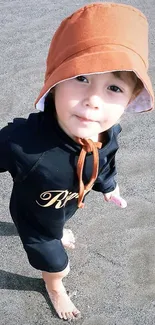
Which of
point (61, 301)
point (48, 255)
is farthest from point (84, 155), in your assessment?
point (61, 301)

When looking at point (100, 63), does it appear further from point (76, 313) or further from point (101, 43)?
point (76, 313)

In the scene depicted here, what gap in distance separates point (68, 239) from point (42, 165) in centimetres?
80

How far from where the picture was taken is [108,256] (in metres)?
2.33

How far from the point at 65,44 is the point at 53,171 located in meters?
0.39

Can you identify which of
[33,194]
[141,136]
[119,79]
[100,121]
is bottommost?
[141,136]

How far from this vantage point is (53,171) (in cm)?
166

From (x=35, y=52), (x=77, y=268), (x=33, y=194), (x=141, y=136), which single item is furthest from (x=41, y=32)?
(x=33, y=194)

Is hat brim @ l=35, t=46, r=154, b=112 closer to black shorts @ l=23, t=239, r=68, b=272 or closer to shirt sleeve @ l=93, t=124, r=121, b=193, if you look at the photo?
shirt sleeve @ l=93, t=124, r=121, b=193

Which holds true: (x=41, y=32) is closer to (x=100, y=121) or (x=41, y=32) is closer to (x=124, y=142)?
(x=124, y=142)

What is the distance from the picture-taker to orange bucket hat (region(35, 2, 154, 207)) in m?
1.40

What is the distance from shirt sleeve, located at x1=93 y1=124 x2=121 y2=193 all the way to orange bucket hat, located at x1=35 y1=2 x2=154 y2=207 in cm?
35

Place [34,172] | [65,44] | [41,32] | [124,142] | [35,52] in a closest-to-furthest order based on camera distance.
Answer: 1. [65,44]
2. [34,172]
3. [124,142]
4. [35,52]
5. [41,32]

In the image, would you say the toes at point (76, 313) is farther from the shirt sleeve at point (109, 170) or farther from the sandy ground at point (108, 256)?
the shirt sleeve at point (109, 170)

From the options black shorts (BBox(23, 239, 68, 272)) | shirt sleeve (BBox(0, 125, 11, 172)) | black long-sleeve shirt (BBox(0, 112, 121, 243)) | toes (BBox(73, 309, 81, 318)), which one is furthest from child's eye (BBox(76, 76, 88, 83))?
toes (BBox(73, 309, 81, 318))
